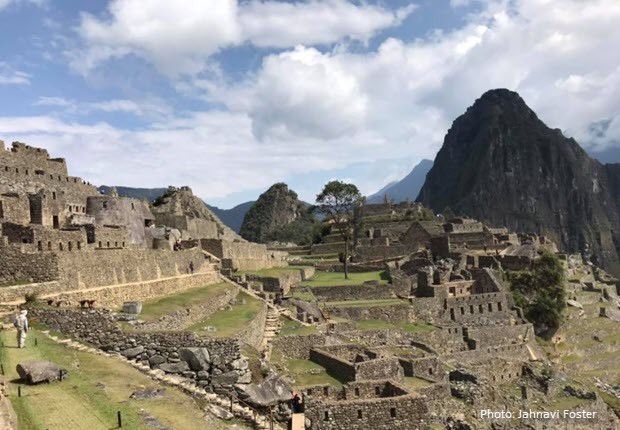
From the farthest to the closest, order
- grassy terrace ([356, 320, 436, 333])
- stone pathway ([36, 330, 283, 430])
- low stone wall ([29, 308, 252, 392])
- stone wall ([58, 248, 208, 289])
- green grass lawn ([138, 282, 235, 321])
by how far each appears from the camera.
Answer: grassy terrace ([356, 320, 436, 333])
green grass lawn ([138, 282, 235, 321])
stone wall ([58, 248, 208, 289])
low stone wall ([29, 308, 252, 392])
stone pathway ([36, 330, 283, 430])

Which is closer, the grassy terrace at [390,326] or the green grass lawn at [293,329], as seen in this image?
the green grass lawn at [293,329]

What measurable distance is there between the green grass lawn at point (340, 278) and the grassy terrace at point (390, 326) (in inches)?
246

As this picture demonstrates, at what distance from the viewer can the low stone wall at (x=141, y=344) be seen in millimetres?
16031

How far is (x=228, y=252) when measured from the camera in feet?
135

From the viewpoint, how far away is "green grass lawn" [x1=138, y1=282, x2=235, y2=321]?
19688 mm

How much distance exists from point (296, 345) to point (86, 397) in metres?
13.9

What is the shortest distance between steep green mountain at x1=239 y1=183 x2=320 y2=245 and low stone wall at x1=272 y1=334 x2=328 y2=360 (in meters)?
66.3

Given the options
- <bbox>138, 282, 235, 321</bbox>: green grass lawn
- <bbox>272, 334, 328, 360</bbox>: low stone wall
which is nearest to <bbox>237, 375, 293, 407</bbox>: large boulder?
<bbox>138, 282, 235, 321</bbox>: green grass lawn

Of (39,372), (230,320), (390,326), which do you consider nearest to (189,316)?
(230,320)

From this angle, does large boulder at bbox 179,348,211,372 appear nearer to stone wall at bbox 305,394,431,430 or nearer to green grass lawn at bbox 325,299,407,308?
stone wall at bbox 305,394,431,430

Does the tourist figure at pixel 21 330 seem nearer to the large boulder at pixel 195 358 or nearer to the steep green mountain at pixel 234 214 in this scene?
the large boulder at pixel 195 358

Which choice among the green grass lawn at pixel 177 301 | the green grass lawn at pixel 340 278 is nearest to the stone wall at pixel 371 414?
the green grass lawn at pixel 177 301

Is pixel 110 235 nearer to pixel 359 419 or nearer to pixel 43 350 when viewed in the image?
pixel 43 350

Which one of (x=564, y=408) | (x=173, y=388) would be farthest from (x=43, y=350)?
(x=564, y=408)
